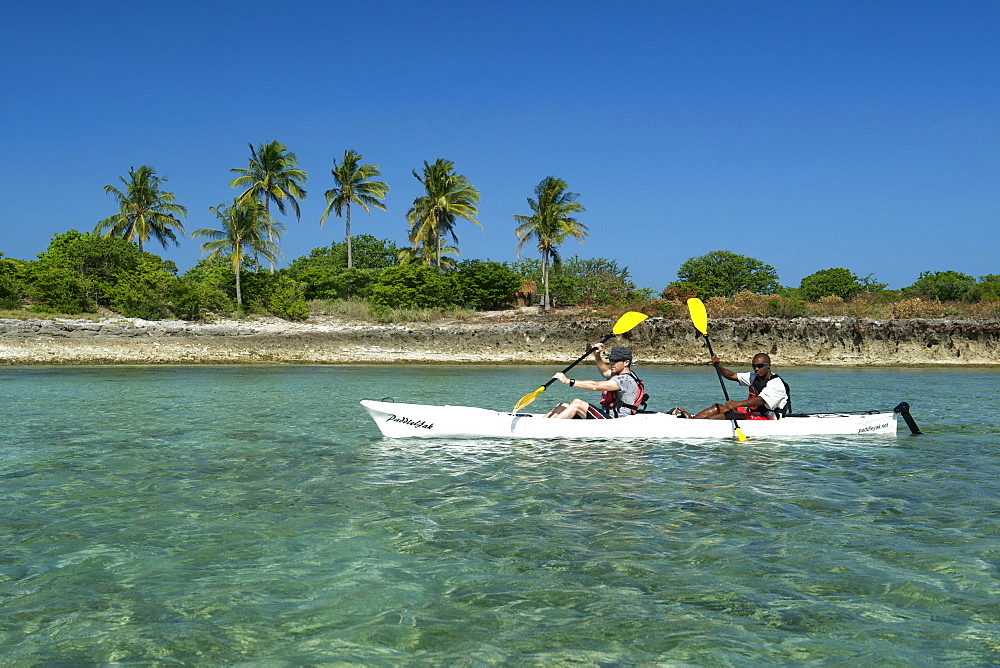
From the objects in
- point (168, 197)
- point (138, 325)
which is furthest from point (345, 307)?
point (168, 197)

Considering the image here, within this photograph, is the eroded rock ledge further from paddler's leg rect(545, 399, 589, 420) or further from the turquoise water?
paddler's leg rect(545, 399, 589, 420)

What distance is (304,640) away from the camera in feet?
12.7

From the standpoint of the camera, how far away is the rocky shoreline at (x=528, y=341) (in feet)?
110

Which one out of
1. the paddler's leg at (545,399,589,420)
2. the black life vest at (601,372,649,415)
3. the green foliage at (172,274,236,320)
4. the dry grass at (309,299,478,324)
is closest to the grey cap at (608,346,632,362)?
the black life vest at (601,372,649,415)

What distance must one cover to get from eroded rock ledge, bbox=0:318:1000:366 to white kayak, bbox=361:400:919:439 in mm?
24355

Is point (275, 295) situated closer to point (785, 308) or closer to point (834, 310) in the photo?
point (785, 308)

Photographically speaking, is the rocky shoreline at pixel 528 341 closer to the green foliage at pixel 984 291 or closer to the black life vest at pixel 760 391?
the green foliage at pixel 984 291

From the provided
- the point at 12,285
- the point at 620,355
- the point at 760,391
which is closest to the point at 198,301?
the point at 12,285

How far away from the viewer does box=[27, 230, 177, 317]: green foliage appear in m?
37.4

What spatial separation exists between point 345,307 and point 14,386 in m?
22.7

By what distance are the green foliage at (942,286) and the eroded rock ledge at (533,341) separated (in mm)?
A: 16251

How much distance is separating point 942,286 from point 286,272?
50.6 meters

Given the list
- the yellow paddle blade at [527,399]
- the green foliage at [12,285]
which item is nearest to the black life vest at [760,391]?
the yellow paddle blade at [527,399]

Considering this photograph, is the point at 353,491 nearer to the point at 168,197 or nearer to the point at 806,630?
the point at 806,630
